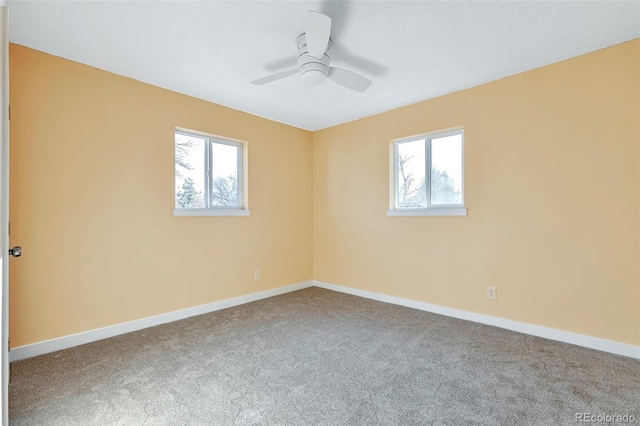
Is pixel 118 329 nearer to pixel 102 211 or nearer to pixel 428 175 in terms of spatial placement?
pixel 102 211

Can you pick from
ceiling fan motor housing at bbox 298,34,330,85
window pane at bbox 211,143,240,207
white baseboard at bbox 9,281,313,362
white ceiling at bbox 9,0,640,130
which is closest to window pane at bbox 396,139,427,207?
white ceiling at bbox 9,0,640,130

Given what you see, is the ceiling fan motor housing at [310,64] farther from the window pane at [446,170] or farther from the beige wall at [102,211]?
the window pane at [446,170]

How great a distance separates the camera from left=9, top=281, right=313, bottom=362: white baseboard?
219cm

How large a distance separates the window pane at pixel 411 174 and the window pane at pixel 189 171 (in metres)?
2.33

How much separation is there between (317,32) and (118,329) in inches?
113

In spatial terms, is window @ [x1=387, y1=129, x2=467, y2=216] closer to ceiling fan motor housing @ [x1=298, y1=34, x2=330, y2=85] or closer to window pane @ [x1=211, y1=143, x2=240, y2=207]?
ceiling fan motor housing @ [x1=298, y1=34, x2=330, y2=85]

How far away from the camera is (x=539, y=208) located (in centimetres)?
257

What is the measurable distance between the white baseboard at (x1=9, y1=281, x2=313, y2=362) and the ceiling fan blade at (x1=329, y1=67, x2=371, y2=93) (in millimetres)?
2630

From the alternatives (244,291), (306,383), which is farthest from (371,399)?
(244,291)

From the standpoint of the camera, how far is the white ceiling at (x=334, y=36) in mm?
1820

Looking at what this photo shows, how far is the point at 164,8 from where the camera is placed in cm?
183

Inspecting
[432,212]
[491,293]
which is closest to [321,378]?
[491,293]

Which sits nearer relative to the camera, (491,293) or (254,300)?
(491,293)

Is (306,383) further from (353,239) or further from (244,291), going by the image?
(353,239)
